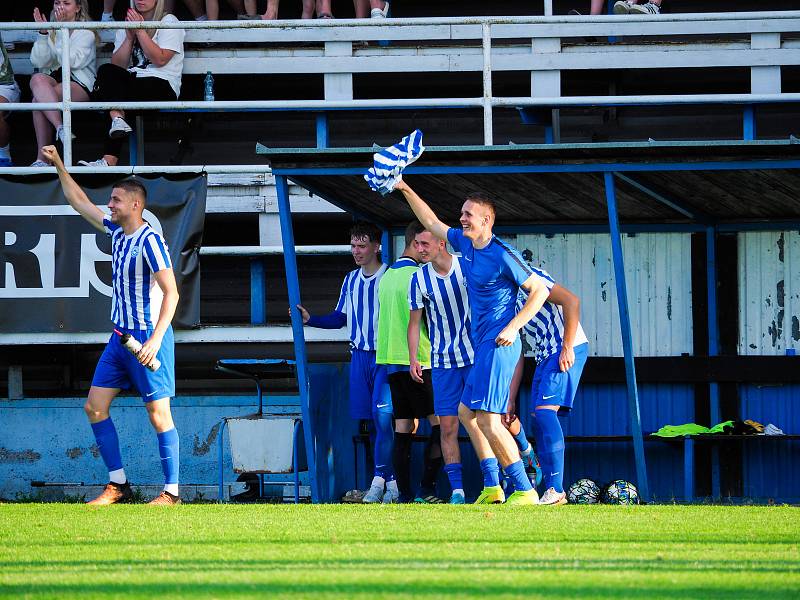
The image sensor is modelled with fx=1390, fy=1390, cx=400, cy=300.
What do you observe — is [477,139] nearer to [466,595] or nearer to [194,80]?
[194,80]

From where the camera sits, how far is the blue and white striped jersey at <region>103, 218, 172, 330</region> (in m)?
10.1

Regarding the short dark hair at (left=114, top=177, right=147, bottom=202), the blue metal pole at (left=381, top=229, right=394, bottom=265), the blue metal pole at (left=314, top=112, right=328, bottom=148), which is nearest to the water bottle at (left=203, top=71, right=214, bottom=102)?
the blue metal pole at (left=314, top=112, right=328, bottom=148)

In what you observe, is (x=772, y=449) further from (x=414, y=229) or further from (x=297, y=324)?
(x=297, y=324)

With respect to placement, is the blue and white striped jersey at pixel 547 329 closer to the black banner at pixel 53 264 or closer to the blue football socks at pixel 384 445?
the blue football socks at pixel 384 445

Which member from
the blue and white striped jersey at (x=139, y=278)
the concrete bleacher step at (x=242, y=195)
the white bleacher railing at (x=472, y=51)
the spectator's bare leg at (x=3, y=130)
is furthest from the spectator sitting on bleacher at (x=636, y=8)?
the spectator's bare leg at (x=3, y=130)

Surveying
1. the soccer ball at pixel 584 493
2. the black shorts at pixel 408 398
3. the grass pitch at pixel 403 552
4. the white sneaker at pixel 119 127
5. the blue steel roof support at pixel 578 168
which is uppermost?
the white sneaker at pixel 119 127

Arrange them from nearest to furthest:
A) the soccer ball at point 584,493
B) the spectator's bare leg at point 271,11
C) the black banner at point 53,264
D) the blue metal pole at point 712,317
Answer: the soccer ball at point 584,493 → the blue metal pole at point 712,317 → the black banner at point 53,264 → the spectator's bare leg at point 271,11

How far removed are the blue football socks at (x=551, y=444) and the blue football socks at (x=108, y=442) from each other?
10.3ft

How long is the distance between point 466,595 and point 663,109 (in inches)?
416

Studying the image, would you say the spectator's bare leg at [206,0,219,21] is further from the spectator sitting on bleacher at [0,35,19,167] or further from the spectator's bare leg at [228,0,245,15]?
the spectator sitting on bleacher at [0,35,19,167]

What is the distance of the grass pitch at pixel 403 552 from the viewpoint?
559 centimetres

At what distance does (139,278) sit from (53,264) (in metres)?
3.00

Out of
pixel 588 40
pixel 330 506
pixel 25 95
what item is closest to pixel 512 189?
pixel 330 506

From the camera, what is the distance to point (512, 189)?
36.9ft
